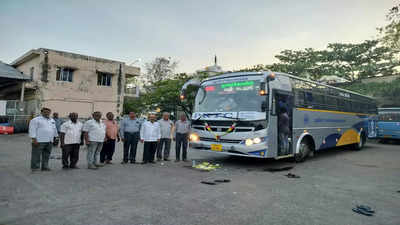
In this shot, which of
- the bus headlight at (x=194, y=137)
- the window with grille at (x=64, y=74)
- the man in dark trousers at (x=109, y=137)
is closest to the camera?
the man in dark trousers at (x=109, y=137)

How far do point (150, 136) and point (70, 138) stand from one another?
244 cm

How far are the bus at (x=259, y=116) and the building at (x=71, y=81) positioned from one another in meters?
18.5

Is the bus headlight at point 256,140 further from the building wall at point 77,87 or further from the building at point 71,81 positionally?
the building wall at point 77,87

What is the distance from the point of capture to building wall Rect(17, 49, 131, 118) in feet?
73.2

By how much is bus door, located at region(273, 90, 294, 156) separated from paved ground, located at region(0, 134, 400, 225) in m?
0.88

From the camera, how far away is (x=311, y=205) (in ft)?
14.8

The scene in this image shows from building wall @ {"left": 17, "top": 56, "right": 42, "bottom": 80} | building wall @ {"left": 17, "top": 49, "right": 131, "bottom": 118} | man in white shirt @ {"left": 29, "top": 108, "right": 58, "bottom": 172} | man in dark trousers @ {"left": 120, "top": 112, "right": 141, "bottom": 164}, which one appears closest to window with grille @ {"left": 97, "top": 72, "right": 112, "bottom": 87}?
building wall @ {"left": 17, "top": 49, "right": 131, "bottom": 118}

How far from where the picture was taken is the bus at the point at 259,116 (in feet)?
24.6

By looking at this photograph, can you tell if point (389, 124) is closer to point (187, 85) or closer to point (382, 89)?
point (382, 89)

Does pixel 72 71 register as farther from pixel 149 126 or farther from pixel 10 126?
pixel 149 126

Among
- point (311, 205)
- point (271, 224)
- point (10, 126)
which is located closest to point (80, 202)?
point (271, 224)

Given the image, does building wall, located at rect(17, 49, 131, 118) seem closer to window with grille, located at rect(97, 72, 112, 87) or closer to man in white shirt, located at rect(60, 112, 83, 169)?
window with grille, located at rect(97, 72, 112, 87)

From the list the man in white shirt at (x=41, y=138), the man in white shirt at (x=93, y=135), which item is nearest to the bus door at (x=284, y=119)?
the man in white shirt at (x=93, y=135)

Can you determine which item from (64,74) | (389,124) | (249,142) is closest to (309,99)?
(249,142)
